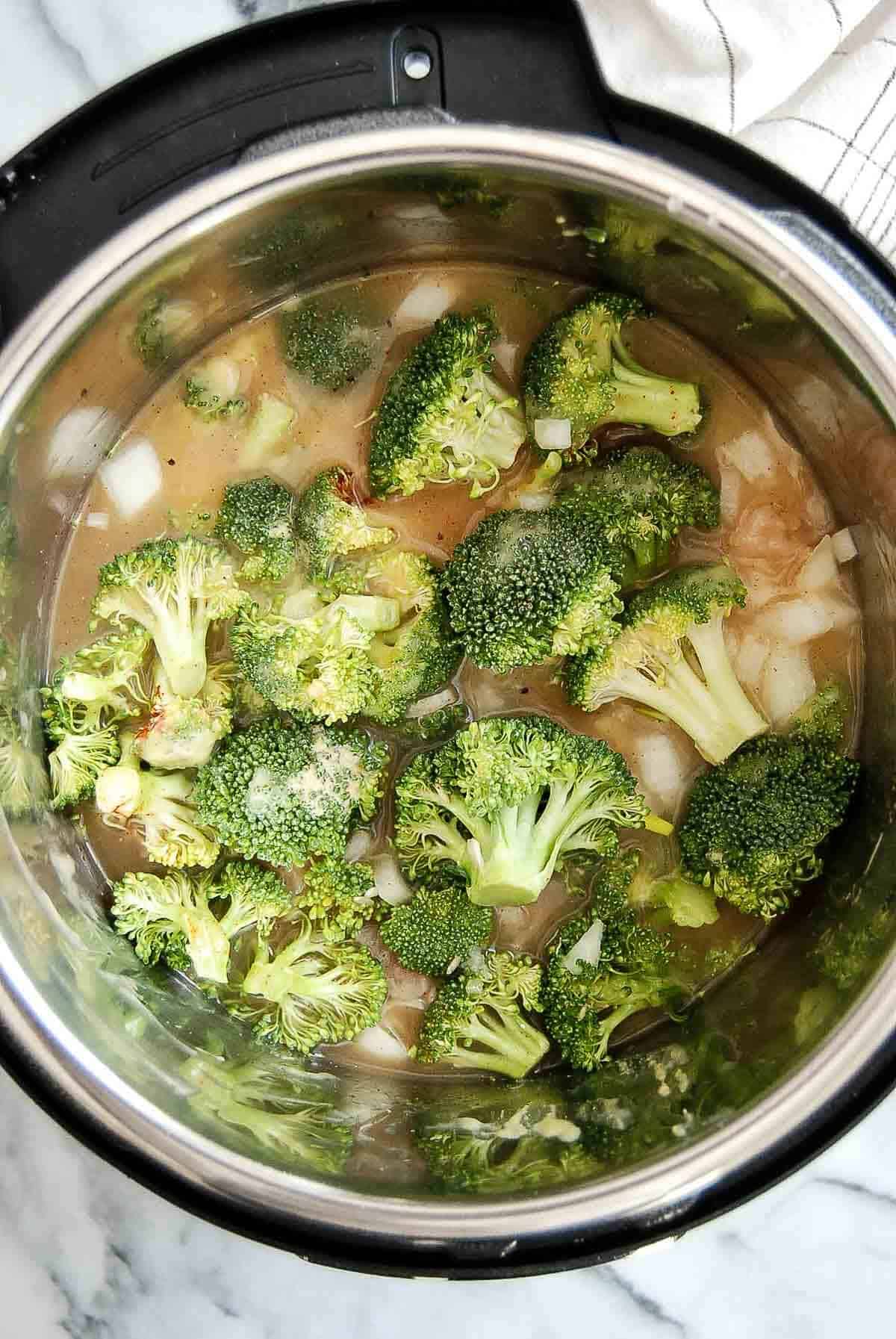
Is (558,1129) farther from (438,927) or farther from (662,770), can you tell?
(662,770)

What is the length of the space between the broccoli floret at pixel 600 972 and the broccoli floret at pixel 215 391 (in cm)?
92

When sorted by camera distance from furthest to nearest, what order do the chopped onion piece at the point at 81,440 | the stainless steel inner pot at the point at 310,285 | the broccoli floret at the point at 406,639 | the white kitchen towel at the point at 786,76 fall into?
the broccoli floret at the point at 406,639
the chopped onion piece at the point at 81,440
the white kitchen towel at the point at 786,76
the stainless steel inner pot at the point at 310,285

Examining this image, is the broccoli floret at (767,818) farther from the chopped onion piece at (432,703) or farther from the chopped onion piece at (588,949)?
the chopped onion piece at (432,703)

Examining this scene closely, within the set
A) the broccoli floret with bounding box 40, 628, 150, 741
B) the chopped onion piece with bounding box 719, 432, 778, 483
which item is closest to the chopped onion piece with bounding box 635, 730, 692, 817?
the chopped onion piece with bounding box 719, 432, 778, 483

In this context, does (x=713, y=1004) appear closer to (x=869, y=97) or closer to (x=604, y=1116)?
(x=604, y=1116)

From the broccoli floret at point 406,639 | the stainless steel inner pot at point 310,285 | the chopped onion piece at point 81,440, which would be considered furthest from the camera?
the broccoli floret at point 406,639

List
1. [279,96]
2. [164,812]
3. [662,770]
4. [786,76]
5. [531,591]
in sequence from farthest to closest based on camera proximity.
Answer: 1. [662,770]
2. [164,812]
3. [531,591]
4. [786,76]
5. [279,96]

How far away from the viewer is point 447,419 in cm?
160

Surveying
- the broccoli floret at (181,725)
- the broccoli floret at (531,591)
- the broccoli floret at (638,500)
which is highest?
the broccoli floret at (638,500)

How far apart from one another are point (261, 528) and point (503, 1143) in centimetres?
96

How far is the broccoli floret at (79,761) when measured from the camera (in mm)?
1649

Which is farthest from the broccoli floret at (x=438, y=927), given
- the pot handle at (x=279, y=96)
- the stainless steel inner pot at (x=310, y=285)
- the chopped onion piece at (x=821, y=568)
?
the pot handle at (x=279, y=96)

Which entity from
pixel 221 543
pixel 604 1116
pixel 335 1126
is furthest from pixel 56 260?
pixel 604 1116

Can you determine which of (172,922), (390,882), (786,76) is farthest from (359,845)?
(786,76)
